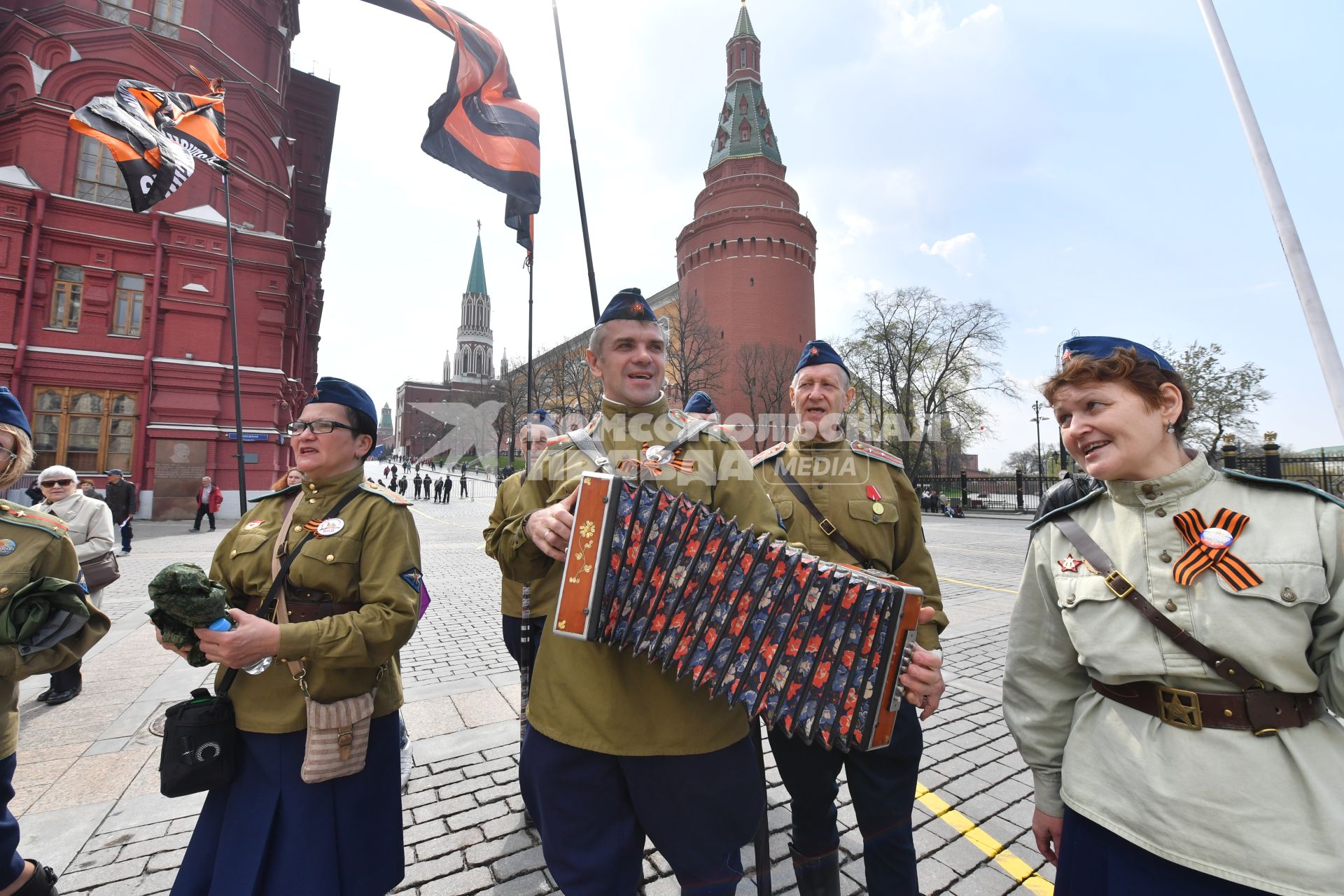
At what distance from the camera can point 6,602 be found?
239cm

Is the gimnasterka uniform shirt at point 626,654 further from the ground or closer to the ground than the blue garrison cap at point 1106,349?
closer to the ground

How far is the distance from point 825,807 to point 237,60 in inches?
1220

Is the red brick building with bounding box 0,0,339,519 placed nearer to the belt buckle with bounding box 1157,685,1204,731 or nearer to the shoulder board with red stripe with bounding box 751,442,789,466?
the shoulder board with red stripe with bounding box 751,442,789,466

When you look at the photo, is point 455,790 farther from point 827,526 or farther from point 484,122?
point 484,122

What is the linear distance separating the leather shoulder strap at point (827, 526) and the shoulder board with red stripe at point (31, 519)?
3.45 metres

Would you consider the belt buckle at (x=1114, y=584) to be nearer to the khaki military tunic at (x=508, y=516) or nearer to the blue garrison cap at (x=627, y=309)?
the blue garrison cap at (x=627, y=309)

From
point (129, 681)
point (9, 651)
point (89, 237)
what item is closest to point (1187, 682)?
point (9, 651)

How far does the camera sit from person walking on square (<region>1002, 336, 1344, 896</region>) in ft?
4.64

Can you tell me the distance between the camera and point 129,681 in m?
5.63

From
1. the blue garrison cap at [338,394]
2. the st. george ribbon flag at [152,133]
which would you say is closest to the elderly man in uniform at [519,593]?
the blue garrison cap at [338,394]

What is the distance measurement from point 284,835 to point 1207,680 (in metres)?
3.09

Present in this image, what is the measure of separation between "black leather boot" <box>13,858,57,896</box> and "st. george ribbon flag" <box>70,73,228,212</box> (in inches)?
386

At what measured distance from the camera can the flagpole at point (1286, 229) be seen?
369cm

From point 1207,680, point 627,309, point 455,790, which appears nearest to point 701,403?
point 455,790
